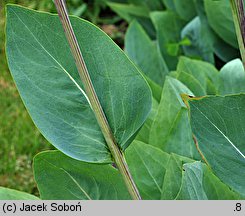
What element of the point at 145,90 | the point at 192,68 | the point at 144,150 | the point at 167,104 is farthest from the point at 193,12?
the point at 145,90

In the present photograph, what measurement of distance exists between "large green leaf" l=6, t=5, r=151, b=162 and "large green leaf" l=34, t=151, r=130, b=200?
0.68 feet

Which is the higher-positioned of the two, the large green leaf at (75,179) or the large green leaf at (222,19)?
the large green leaf at (222,19)

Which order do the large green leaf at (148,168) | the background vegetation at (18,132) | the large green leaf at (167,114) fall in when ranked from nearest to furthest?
the large green leaf at (148,168)
the large green leaf at (167,114)
the background vegetation at (18,132)

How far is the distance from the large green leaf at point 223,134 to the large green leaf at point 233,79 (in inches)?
29.2

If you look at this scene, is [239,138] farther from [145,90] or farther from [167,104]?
[167,104]

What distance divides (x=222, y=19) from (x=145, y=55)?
36 cm

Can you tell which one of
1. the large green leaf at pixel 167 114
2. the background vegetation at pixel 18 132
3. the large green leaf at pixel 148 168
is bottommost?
the background vegetation at pixel 18 132

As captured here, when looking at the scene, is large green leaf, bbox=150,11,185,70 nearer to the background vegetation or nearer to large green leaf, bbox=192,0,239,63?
large green leaf, bbox=192,0,239,63

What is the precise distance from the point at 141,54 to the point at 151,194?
0.99m

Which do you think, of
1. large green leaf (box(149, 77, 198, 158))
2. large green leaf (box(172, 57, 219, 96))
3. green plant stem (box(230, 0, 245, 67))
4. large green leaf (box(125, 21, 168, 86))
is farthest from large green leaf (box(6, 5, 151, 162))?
large green leaf (box(125, 21, 168, 86))

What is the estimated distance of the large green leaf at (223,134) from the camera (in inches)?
48.7

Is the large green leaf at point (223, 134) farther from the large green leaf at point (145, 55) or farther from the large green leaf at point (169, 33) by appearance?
the large green leaf at point (169, 33)

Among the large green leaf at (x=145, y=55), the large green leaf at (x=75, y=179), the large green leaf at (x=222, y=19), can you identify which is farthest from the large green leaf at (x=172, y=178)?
the large green leaf at (x=222, y=19)

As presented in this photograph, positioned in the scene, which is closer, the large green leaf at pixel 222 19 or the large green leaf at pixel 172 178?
the large green leaf at pixel 172 178
